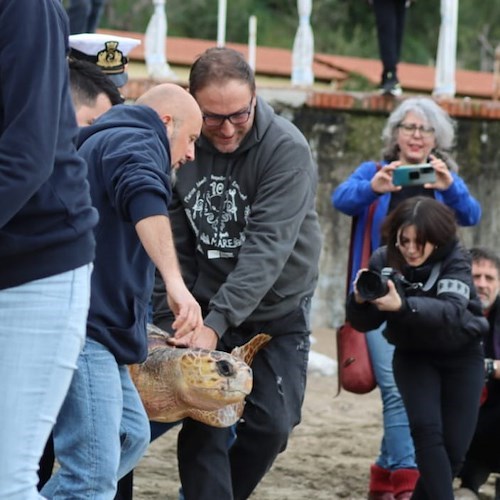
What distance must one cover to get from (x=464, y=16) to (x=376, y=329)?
27727 millimetres

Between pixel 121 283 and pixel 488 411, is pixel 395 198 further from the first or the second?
pixel 121 283

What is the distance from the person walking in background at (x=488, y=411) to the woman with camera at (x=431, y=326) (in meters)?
0.49

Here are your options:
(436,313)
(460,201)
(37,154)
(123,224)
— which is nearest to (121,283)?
(123,224)


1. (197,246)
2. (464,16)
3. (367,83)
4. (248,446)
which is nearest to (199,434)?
(248,446)

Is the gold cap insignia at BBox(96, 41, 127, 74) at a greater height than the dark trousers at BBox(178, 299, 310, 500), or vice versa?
the gold cap insignia at BBox(96, 41, 127, 74)

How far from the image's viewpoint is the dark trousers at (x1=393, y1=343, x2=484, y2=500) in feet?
18.6

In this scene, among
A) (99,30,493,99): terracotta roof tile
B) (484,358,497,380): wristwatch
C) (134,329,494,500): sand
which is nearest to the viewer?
(484,358,497,380): wristwatch

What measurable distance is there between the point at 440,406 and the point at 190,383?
1.54m

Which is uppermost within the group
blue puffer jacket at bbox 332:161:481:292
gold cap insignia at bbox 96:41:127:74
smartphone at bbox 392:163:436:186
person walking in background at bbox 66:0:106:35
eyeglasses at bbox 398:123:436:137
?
person walking in background at bbox 66:0:106:35

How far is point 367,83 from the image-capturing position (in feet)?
61.0

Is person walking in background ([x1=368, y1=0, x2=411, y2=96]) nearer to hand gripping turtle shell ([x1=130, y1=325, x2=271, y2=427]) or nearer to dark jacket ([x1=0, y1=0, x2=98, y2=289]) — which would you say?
hand gripping turtle shell ([x1=130, y1=325, x2=271, y2=427])

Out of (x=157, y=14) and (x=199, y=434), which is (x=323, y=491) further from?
(x=157, y=14)

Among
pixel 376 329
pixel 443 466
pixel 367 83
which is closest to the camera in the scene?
pixel 443 466

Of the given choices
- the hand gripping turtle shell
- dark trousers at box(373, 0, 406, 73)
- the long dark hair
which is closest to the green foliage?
dark trousers at box(373, 0, 406, 73)
